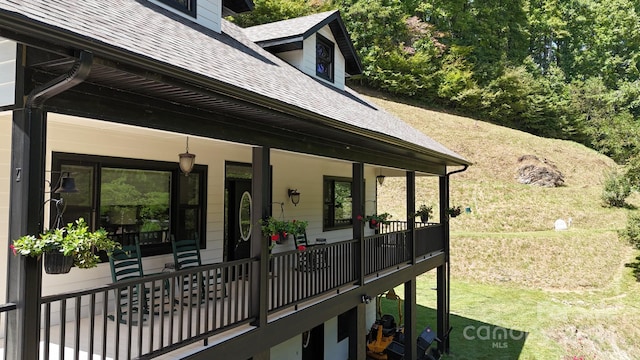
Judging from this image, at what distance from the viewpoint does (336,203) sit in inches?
472

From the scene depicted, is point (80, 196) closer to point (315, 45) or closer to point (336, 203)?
point (315, 45)

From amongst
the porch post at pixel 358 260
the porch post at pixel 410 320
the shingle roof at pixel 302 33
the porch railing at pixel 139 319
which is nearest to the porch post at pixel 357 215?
the porch post at pixel 358 260

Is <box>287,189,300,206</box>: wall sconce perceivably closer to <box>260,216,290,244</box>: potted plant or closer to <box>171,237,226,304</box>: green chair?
<box>171,237,226,304</box>: green chair

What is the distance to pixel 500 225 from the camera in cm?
2453

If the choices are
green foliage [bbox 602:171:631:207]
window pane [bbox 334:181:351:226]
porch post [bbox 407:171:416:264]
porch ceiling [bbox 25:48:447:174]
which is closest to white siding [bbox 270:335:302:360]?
porch post [bbox 407:171:416:264]

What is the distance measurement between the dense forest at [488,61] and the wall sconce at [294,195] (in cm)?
2871

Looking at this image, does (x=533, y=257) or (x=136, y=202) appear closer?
(x=136, y=202)

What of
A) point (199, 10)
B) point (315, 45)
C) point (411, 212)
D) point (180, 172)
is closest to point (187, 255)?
point (180, 172)

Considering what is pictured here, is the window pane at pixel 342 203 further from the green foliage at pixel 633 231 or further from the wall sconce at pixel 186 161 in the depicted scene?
the green foliage at pixel 633 231

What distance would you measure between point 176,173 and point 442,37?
1701 inches

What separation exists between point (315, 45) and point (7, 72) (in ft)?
27.1

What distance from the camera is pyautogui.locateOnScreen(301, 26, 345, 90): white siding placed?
1029 centimetres

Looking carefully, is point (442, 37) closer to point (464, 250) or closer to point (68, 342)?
point (464, 250)

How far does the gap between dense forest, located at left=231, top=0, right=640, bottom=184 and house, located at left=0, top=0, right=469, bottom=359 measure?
2953 centimetres
